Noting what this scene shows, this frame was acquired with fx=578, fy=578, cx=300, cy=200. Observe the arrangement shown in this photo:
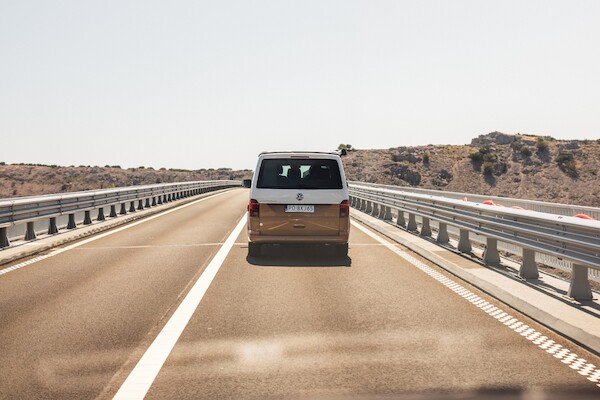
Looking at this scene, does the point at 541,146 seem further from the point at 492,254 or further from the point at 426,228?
the point at 492,254

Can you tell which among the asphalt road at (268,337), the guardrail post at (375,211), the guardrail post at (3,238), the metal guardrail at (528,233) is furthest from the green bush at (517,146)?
the guardrail post at (3,238)

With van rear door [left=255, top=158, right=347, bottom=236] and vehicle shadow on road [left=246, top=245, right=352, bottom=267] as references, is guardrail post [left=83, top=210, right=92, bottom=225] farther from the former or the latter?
van rear door [left=255, top=158, right=347, bottom=236]

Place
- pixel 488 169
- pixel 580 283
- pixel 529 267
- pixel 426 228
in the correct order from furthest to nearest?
pixel 488 169
pixel 426 228
pixel 529 267
pixel 580 283

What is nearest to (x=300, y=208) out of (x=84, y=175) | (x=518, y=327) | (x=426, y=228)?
(x=426, y=228)

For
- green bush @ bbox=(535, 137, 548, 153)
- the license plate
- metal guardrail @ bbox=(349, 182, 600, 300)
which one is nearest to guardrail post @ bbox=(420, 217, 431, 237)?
metal guardrail @ bbox=(349, 182, 600, 300)

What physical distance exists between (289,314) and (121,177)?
385 feet

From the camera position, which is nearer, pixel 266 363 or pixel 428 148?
pixel 266 363

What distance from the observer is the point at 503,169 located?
9006 cm

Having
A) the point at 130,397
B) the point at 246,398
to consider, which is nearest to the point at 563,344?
the point at 246,398

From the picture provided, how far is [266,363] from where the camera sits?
15.9 feet

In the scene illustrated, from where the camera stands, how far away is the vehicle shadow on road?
10422 mm

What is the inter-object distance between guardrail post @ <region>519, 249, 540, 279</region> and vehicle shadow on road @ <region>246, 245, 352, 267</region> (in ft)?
10.3

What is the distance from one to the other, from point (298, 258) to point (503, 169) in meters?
85.2

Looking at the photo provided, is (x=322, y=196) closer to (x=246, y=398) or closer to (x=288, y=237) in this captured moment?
(x=288, y=237)
